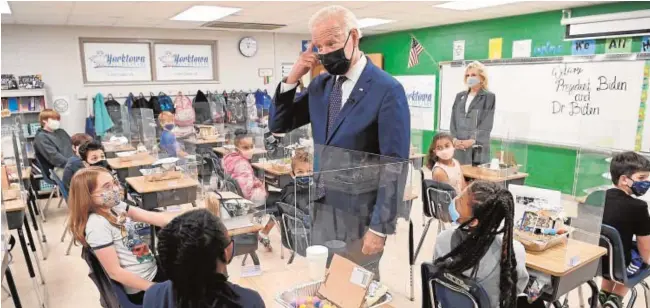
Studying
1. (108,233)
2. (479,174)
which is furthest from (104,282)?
(479,174)

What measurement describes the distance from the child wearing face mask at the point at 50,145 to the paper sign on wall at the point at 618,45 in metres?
6.60

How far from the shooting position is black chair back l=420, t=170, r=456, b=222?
135 inches

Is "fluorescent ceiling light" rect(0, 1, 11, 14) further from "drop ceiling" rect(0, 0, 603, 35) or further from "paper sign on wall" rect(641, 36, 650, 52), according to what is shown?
"paper sign on wall" rect(641, 36, 650, 52)

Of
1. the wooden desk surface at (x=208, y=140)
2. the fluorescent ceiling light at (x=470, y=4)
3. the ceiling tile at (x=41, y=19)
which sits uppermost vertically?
the fluorescent ceiling light at (x=470, y=4)

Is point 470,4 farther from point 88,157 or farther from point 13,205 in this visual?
point 13,205

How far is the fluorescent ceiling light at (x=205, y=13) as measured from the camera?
19.2 ft

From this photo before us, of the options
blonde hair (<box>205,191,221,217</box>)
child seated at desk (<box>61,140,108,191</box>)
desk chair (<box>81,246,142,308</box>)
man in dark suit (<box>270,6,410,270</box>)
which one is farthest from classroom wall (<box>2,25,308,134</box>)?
man in dark suit (<box>270,6,410,270</box>)

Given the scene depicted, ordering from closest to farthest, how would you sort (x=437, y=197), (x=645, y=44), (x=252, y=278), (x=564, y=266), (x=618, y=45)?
(x=252, y=278), (x=564, y=266), (x=437, y=197), (x=645, y=44), (x=618, y=45)

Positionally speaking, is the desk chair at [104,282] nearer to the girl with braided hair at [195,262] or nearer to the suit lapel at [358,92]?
the girl with braided hair at [195,262]

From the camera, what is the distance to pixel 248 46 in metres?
8.71

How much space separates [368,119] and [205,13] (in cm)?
525

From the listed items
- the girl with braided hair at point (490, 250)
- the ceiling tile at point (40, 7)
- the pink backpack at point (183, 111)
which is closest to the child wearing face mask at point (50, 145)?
the ceiling tile at point (40, 7)

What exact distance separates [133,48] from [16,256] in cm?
460

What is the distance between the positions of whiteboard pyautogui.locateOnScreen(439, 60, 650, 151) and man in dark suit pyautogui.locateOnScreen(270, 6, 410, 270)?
11.0 ft
